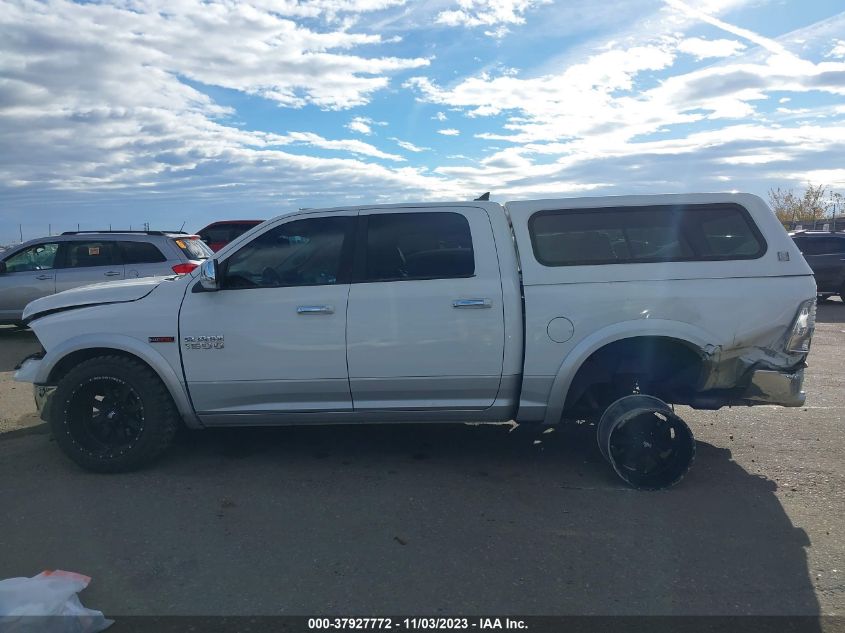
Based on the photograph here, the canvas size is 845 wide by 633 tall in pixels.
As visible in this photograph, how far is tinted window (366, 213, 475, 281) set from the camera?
5031 mm

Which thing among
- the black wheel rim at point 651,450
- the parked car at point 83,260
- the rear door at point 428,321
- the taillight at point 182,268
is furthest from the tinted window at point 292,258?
the parked car at point 83,260

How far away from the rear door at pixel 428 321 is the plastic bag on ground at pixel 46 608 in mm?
2232

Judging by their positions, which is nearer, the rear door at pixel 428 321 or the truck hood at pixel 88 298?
the rear door at pixel 428 321

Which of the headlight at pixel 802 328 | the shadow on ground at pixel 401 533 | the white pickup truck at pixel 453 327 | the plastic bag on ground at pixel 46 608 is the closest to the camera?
the plastic bag on ground at pixel 46 608

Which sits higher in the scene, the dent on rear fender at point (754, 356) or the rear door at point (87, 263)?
the rear door at point (87, 263)

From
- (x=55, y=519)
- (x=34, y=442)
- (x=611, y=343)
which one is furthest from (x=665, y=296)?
(x=34, y=442)

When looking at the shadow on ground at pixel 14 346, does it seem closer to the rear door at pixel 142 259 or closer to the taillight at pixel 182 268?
the rear door at pixel 142 259

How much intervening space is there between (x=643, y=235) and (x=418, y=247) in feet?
5.29

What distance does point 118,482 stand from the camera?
4961mm

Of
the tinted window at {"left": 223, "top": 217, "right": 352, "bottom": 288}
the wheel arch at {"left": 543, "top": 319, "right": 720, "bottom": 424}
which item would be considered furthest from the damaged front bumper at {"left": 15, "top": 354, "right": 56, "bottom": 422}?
the wheel arch at {"left": 543, "top": 319, "right": 720, "bottom": 424}

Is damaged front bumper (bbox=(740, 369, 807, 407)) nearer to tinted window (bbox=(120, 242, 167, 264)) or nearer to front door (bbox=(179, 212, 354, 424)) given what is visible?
front door (bbox=(179, 212, 354, 424))

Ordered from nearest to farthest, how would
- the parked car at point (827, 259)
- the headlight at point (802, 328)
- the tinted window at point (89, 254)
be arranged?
1. the headlight at point (802, 328)
2. the tinted window at point (89, 254)
3. the parked car at point (827, 259)

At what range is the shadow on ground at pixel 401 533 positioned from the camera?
11.3 ft

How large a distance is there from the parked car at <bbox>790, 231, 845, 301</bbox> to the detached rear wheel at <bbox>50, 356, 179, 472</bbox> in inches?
607
